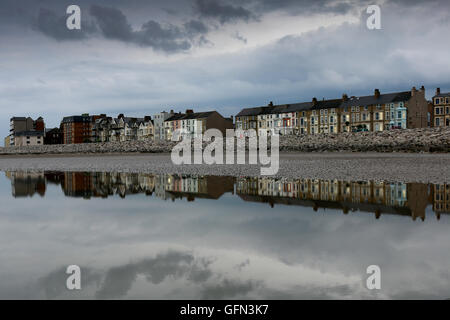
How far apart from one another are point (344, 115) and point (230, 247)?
84.8m

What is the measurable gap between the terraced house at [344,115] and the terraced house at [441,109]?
15.8m

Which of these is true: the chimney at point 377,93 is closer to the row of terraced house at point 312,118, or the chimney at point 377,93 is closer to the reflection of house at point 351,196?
the row of terraced house at point 312,118

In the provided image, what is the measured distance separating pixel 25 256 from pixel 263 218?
5.01 metres

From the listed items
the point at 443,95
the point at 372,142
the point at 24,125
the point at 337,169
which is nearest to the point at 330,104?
the point at 443,95

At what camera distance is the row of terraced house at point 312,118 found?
7869 centimetres

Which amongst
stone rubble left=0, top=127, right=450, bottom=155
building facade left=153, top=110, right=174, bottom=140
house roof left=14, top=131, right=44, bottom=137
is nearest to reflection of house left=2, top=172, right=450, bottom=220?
stone rubble left=0, top=127, right=450, bottom=155

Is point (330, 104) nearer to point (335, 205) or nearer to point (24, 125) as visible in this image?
point (335, 205)

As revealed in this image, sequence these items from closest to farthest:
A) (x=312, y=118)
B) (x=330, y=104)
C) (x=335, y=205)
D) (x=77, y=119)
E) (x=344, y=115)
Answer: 1. (x=335, y=205)
2. (x=344, y=115)
3. (x=330, y=104)
4. (x=312, y=118)
5. (x=77, y=119)

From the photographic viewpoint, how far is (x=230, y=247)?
6496 mm

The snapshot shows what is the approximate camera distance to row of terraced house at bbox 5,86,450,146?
78.7 metres
